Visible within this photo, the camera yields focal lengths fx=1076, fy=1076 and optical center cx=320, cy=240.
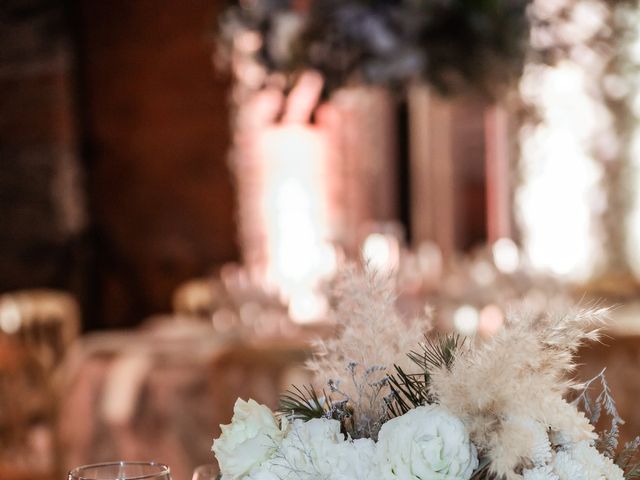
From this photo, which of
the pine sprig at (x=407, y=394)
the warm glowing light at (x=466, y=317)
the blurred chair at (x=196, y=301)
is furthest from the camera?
the blurred chair at (x=196, y=301)

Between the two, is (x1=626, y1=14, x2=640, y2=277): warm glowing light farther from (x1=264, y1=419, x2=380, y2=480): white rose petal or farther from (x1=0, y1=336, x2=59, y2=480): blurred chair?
(x1=264, y1=419, x2=380, y2=480): white rose petal

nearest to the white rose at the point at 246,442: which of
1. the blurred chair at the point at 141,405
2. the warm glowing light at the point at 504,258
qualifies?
the blurred chair at the point at 141,405

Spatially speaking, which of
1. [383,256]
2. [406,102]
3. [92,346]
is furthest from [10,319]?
[406,102]

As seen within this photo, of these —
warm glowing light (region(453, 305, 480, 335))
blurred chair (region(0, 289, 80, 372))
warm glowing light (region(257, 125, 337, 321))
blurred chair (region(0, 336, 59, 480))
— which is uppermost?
warm glowing light (region(257, 125, 337, 321))

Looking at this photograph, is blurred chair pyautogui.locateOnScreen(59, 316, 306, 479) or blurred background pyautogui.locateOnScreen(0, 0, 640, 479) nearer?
blurred chair pyautogui.locateOnScreen(59, 316, 306, 479)

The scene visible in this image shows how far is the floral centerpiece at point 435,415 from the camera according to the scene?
2.75ft

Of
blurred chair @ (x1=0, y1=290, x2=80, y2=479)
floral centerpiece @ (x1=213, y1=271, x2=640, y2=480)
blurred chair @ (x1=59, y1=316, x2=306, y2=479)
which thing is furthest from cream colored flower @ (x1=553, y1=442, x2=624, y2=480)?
blurred chair @ (x1=0, y1=290, x2=80, y2=479)

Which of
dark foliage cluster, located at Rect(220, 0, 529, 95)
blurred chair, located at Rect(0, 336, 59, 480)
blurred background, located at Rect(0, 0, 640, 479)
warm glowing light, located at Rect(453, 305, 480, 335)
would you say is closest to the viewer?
dark foliage cluster, located at Rect(220, 0, 529, 95)

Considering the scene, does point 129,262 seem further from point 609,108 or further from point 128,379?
point 128,379

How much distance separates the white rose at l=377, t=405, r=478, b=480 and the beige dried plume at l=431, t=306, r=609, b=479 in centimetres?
2

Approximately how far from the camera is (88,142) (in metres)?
7.25

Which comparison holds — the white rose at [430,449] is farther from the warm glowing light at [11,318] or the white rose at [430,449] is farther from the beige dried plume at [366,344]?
the warm glowing light at [11,318]

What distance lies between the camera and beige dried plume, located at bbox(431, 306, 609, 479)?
0.83 meters

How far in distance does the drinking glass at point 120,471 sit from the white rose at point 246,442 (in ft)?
0.28
